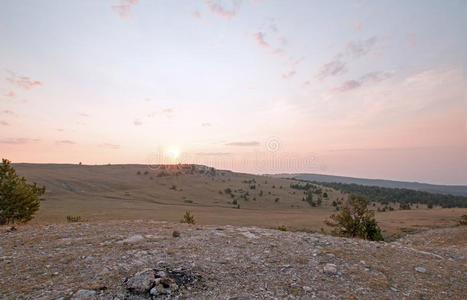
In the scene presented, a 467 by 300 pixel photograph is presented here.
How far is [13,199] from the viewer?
44.2 ft

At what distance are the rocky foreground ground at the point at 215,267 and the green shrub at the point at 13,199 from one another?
506cm

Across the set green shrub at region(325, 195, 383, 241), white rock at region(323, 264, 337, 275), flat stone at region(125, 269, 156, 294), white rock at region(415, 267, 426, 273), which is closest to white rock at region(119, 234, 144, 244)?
flat stone at region(125, 269, 156, 294)

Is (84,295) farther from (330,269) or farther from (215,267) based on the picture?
(330,269)

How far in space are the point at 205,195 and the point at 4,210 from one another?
3528cm

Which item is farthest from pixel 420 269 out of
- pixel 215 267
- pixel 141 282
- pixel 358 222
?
pixel 358 222

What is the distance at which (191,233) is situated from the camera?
29.1 feet

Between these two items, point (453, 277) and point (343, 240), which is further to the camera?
point (343, 240)

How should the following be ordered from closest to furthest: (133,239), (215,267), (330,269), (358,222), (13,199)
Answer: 1. (215,267)
2. (330,269)
3. (133,239)
4. (358,222)
5. (13,199)

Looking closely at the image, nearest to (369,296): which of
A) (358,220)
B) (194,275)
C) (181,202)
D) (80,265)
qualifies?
(194,275)

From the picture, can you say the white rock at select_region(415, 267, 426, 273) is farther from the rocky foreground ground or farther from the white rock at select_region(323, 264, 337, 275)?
the white rock at select_region(323, 264, 337, 275)

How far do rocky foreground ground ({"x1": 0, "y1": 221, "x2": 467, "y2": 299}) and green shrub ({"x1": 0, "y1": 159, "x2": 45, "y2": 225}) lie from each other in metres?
5.06

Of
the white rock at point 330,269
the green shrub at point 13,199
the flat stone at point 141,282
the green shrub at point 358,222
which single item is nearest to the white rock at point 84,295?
the flat stone at point 141,282

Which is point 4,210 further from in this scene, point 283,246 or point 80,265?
point 283,246

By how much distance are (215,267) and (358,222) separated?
860 centimetres
